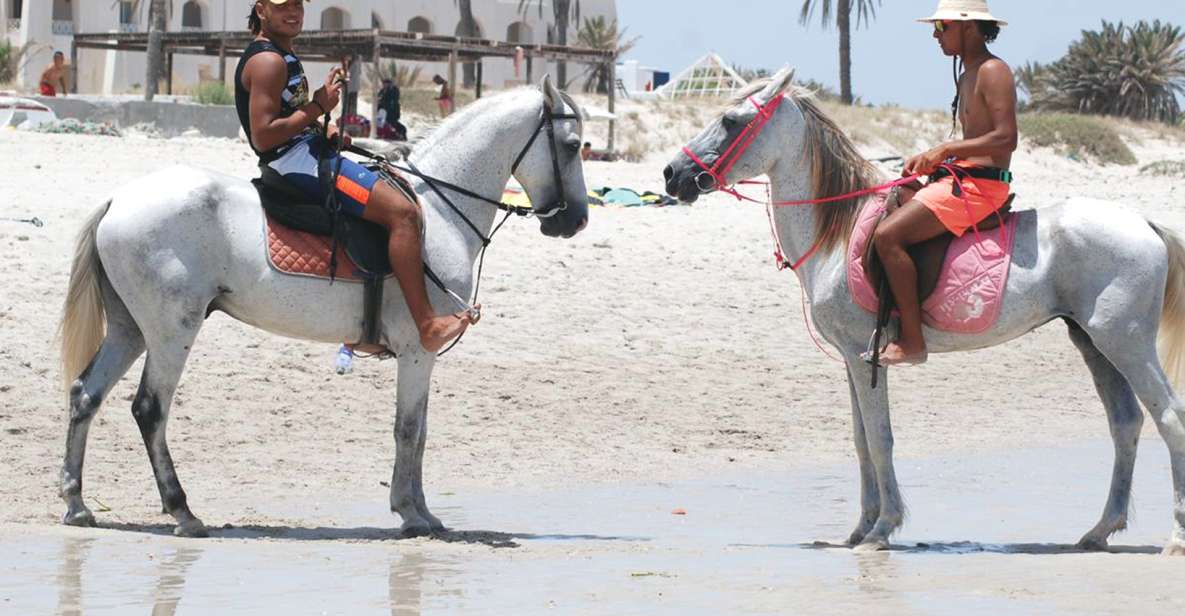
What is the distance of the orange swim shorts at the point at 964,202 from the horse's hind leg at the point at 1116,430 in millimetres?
764

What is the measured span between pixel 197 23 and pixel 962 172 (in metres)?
53.4

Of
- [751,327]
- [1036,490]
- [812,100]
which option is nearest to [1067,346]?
[751,327]

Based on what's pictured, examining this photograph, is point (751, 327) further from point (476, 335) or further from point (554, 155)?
point (554, 155)

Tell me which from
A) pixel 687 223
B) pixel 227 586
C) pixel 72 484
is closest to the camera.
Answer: pixel 227 586

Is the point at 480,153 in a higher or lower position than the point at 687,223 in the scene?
higher

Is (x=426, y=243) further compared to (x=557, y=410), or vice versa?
(x=557, y=410)

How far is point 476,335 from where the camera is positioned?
1321cm

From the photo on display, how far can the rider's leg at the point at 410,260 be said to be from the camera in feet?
27.3

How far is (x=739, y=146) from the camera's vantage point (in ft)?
28.3

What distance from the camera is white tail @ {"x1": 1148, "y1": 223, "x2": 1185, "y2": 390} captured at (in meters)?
8.45

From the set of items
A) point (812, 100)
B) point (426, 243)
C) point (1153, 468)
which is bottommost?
point (1153, 468)

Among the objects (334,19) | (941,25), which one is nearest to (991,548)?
(941,25)

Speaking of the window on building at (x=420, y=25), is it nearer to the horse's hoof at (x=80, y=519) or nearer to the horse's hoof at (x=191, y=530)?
the horse's hoof at (x=80, y=519)

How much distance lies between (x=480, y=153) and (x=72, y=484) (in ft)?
8.21
